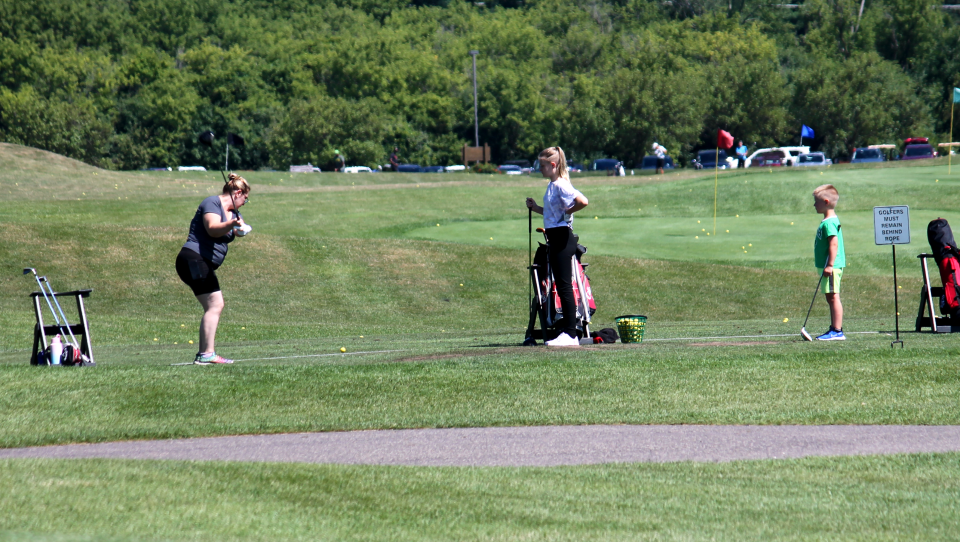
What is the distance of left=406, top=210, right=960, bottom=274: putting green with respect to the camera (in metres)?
22.7

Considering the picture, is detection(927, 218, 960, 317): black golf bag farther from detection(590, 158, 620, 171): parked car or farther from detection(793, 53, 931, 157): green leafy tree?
detection(793, 53, 931, 157): green leafy tree

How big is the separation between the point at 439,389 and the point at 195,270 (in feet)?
9.46

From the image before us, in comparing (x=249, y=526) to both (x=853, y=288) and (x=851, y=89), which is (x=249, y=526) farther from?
(x=851, y=89)

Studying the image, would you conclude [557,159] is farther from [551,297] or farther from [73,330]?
[73,330]

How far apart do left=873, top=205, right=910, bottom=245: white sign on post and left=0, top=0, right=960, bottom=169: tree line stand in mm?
62439

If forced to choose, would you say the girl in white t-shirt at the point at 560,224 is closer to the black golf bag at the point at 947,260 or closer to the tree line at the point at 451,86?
the black golf bag at the point at 947,260

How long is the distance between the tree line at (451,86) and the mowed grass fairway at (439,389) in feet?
176

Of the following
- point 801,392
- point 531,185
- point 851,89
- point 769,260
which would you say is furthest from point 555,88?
point 801,392

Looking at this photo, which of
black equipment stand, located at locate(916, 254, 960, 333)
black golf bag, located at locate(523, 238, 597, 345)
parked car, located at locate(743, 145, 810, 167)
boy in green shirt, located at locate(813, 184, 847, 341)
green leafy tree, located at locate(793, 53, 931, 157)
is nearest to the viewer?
boy in green shirt, located at locate(813, 184, 847, 341)

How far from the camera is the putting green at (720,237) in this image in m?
22.7

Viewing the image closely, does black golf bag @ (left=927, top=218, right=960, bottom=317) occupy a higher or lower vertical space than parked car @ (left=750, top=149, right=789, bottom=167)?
lower

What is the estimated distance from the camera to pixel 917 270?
863 inches

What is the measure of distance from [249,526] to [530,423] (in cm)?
308

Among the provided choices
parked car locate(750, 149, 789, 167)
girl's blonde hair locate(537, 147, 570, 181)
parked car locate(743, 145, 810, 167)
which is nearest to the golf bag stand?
girl's blonde hair locate(537, 147, 570, 181)
